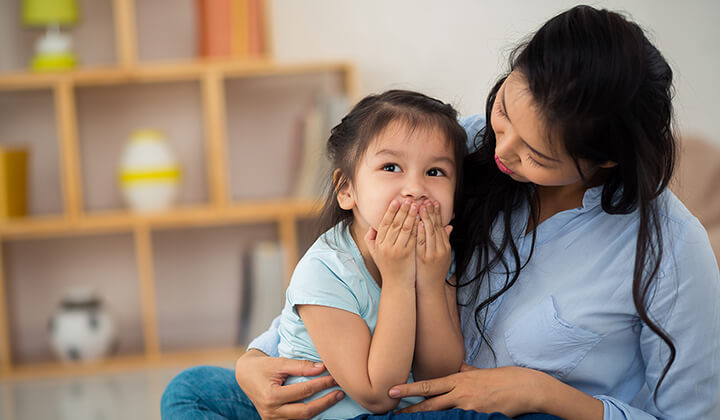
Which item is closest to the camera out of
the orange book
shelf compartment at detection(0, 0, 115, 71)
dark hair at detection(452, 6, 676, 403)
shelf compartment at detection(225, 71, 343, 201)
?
dark hair at detection(452, 6, 676, 403)

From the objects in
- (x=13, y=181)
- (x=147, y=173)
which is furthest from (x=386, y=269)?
(x=13, y=181)

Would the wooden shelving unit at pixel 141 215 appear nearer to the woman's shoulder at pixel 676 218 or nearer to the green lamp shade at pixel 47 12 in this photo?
the green lamp shade at pixel 47 12

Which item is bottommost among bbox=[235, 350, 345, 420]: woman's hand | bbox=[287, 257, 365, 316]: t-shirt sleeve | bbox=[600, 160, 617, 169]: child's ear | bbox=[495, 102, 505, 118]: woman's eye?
bbox=[235, 350, 345, 420]: woman's hand

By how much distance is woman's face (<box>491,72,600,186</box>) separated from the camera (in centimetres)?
106

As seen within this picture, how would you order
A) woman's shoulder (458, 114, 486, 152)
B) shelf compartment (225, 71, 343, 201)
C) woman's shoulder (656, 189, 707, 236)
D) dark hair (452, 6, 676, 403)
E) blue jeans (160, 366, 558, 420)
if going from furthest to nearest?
shelf compartment (225, 71, 343, 201)
woman's shoulder (458, 114, 486, 152)
blue jeans (160, 366, 558, 420)
woman's shoulder (656, 189, 707, 236)
dark hair (452, 6, 676, 403)

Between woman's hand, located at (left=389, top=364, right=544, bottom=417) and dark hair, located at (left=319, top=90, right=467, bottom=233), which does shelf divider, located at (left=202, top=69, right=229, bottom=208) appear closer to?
dark hair, located at (left=319, top=90, right=467, bottom=233)

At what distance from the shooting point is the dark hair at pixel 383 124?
1219mm

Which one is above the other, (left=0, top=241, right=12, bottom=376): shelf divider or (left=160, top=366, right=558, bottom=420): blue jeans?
(left=160, top=366, right=558, bottom=420): blue jeans

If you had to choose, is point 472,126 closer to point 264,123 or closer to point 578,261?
point 578,261

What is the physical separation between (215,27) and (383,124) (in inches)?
88.8

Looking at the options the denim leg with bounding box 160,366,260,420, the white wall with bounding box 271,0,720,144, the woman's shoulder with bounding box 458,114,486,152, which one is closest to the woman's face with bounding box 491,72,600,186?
the woman's shoulder with bounding box 458,114,486,152

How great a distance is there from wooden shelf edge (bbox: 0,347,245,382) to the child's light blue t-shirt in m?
2.00

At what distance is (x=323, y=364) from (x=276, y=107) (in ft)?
8.14

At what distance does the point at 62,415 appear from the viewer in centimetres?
265
